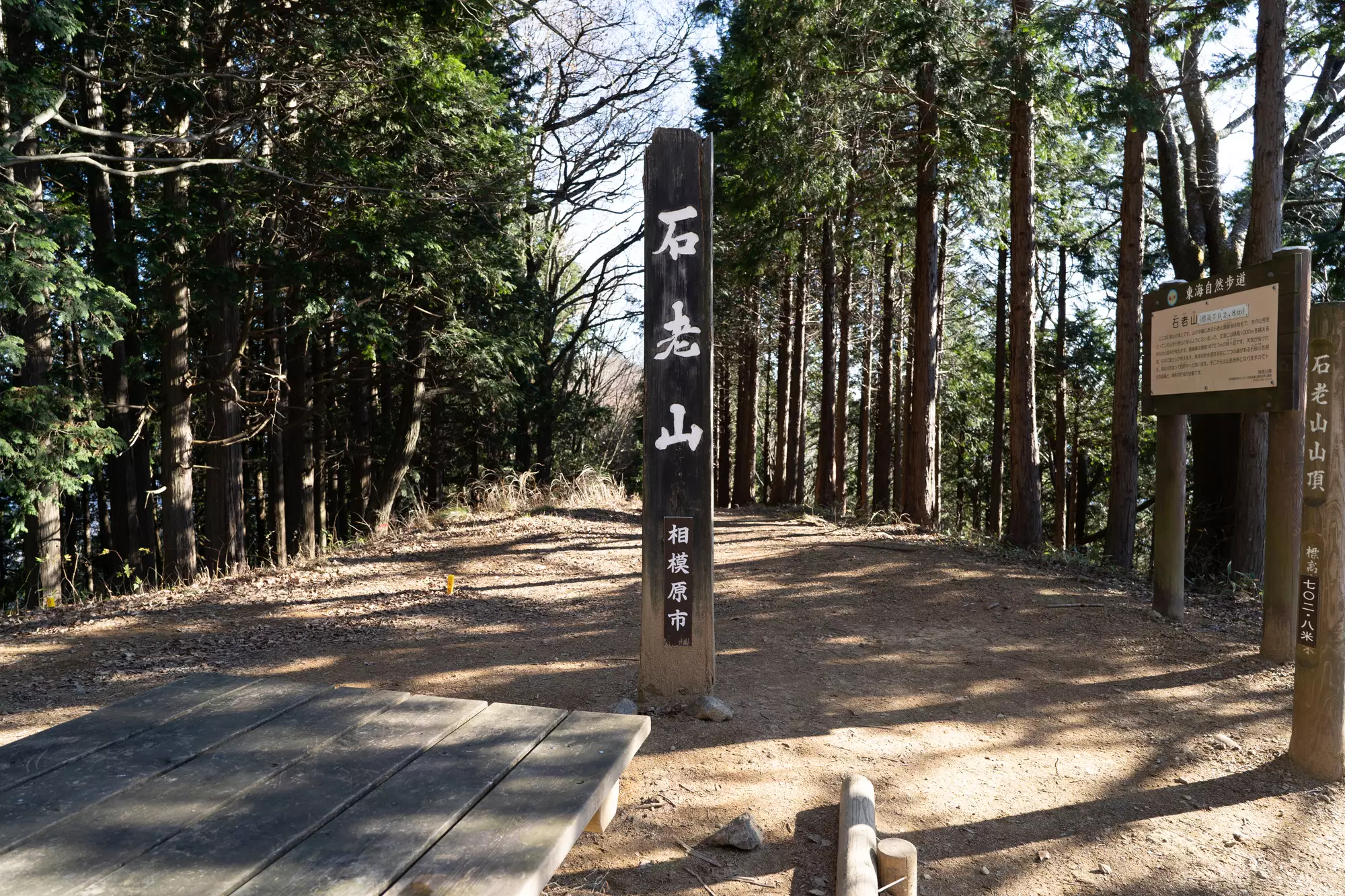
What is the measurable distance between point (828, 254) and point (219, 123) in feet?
34.8

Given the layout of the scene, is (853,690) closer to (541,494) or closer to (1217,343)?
(1217,343)

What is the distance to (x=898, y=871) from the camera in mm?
2920

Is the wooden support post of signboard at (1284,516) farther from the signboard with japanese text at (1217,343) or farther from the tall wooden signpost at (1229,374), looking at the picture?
the signboard with japanese text at (1217,343)

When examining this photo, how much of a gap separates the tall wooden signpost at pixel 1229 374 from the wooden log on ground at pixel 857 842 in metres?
3.78

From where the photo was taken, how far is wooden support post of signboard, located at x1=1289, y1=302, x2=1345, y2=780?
13.5 ft

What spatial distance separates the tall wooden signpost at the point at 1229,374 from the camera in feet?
17.6

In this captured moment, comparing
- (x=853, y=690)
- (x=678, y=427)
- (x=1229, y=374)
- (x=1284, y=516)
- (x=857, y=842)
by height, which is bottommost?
(x=853, y=690)

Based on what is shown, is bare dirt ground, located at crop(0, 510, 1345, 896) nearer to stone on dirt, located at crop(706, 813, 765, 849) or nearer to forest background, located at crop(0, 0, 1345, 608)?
stone on dirt, located at crop(706, 813, 765, 849)

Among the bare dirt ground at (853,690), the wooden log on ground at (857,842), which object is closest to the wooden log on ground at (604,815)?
the bare dirt ground at (853,690)

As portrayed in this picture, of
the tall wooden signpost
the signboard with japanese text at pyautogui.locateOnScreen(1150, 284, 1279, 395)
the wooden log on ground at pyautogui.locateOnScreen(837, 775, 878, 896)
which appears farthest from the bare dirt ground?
the signboard with japanese text at pyautogui.locateOnScreen(1150, 284, 1279, 395)

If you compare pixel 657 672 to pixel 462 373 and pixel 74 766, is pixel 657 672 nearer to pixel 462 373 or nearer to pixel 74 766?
pixel 74 766

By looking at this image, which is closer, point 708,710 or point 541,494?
point 708,710

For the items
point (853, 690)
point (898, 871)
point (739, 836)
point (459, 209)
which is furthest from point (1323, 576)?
point (459, 209)

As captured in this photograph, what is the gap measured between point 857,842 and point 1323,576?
2949mm
